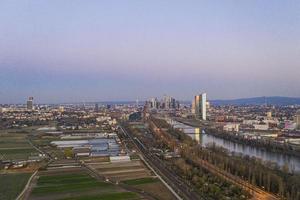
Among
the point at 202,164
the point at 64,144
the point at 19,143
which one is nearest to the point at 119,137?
the point at 64,144

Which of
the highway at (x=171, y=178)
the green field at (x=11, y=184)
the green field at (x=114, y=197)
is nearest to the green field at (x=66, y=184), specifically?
the green field at (x=11, y=184)

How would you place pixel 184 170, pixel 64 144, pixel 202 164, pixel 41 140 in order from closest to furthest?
pixel 184 170
pixel 202 164
pixel 64 144
pixel 41 140

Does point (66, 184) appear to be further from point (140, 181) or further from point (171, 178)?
point (171, 178)

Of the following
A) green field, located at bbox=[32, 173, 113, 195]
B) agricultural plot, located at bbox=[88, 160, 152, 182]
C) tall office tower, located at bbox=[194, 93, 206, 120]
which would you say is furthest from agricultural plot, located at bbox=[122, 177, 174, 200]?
tall office tower, located at bbox=[194, 93, 206, 120]

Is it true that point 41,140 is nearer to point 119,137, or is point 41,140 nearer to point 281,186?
point 119,137

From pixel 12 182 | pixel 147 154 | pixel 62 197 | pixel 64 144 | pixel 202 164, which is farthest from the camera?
pixel 64 144

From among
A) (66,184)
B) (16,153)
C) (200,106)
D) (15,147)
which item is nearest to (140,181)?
(66,184)
